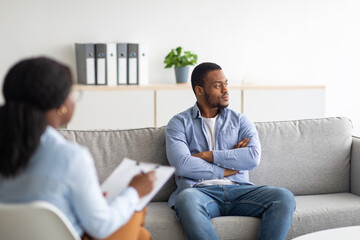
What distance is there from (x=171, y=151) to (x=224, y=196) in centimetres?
36

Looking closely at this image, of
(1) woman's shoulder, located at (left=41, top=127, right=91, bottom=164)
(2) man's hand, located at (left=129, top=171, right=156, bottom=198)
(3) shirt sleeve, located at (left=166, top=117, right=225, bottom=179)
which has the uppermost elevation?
(1) woman's shoulder, located at (left=41, top=127, right=91, bottom=164)

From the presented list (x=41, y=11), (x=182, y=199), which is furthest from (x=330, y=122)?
(x=41, y=11)

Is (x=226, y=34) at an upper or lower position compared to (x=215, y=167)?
upper

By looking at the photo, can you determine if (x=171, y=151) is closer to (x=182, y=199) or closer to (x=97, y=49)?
(x=182, y=199)

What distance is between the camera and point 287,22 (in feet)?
17.2

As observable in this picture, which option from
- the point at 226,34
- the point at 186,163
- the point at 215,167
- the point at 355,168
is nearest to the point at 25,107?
the point at 186,163

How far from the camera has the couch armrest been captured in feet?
10.2

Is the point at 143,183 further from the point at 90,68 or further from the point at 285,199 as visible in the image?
the point at 90,68

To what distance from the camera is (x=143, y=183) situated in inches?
71.4

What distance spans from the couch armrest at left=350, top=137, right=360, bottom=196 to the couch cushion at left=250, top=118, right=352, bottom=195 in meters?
0.02

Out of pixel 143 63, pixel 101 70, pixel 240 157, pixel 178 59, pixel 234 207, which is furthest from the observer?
pixel 178 59

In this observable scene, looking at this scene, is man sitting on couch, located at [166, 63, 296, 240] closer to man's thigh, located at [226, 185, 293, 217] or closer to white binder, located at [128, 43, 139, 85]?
man's thigh, located at [226, 185, 293, 217]

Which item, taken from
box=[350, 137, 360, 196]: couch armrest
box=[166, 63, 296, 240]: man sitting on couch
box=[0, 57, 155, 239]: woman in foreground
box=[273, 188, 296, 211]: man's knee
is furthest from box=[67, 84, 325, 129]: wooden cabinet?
box=[0, 57, 155, 239]: woman in foreground

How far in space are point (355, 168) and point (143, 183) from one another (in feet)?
5.78
